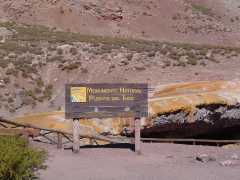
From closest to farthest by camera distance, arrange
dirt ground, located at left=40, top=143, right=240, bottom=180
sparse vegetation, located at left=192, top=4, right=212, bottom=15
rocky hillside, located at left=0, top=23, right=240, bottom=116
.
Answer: dirt ground, located at left=40, top=143, right=240, bottom=180
rocky hillside, located at left=0, top=23, right=240, bottom=116
sparse vegetation, located at left=192, top=4, right=212, bottom=15

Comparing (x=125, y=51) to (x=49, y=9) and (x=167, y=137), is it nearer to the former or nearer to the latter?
(x=167, y=137)

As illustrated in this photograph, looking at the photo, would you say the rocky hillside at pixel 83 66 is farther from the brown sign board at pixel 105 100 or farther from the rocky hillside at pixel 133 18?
the rocky hillside at pixel 133 18

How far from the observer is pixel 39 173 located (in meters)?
11.3

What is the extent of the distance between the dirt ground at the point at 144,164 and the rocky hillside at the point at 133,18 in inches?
1453

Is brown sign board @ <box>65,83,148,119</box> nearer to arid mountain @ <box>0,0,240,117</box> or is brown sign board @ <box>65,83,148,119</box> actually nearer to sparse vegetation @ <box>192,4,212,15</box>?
arid mountain @ <box>0,0,240,117</box>

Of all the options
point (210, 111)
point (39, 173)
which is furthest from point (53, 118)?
point (39, 173)

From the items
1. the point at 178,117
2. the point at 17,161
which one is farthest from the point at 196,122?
the point at 17,161

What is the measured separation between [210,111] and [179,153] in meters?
2.23

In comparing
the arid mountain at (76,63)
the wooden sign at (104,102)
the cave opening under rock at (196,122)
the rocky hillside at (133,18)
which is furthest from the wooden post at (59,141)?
the rocky hillside at (133,18)

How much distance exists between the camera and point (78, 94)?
14484mm

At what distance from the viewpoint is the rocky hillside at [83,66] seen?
88.0 ft

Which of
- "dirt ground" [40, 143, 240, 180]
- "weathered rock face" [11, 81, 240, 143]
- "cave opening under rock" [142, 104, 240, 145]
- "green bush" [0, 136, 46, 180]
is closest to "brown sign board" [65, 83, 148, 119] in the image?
"dirt ground" [40, 143, 240, 180]

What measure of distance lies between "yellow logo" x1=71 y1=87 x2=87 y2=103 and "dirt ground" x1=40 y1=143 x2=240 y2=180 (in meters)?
1.16

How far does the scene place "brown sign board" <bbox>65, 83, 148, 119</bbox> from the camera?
1447 cm
